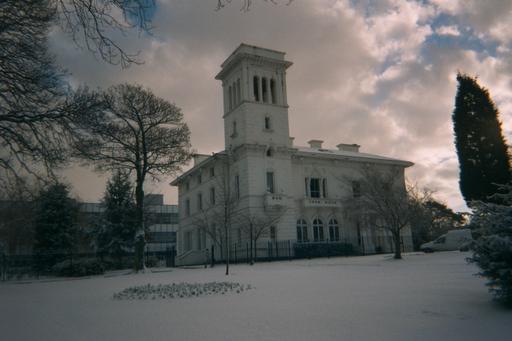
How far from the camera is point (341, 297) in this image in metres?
9.34

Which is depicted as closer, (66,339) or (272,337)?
(272,337)

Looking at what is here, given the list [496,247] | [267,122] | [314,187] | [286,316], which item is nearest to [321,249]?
[314,187]

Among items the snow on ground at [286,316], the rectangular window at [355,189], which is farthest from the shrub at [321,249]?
the snow on ground at [286,316]

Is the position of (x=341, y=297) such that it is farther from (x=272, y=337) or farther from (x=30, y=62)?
(x=30, y=62)

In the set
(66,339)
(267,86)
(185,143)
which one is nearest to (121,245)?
(185,143)

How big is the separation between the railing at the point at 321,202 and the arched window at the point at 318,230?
1831mm

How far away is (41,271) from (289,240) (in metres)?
19.4

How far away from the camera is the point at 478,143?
106ft

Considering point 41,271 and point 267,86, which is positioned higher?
point 267,86

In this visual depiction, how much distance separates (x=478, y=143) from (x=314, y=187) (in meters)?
Result: 16.0

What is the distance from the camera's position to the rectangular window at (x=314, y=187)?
139 ft

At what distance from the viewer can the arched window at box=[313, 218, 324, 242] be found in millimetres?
41000

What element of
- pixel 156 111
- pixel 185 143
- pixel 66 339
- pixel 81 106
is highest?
pixel 156 111

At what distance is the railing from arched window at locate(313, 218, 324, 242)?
6.01 feet
